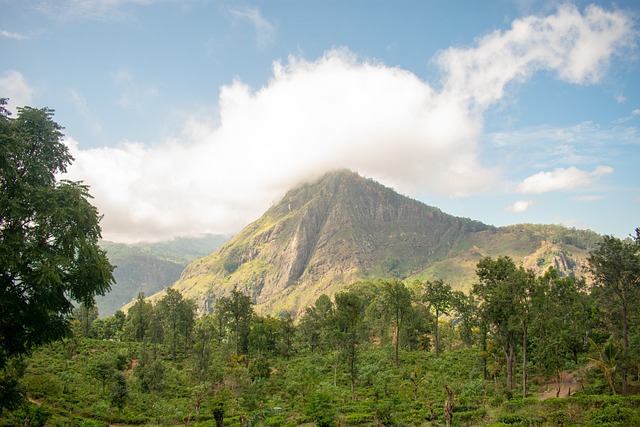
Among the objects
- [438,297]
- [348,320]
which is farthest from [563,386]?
[348,320]

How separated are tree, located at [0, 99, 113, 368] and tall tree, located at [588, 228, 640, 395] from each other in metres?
45.3

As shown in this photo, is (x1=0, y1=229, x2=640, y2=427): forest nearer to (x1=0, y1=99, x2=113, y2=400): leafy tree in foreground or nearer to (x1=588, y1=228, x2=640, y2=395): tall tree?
(x1=588, y1=228, x2=640, y2=395): tall tree

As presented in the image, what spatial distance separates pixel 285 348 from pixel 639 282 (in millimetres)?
60721

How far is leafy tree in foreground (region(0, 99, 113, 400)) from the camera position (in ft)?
44.2

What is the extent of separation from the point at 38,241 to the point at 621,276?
158 ft

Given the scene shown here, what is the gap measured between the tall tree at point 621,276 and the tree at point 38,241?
4527 cm

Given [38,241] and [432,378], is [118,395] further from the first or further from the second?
[432,378]

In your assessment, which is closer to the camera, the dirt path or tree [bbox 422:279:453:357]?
the dirt path

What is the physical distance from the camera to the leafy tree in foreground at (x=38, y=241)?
44.2 feet

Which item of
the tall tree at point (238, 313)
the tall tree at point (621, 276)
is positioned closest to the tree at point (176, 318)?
the tall tree at point (238, 313)

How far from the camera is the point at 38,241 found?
14.2m

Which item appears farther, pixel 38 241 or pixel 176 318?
pixel 176 318

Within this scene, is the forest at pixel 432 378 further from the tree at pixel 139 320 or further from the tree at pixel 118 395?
the tree at pixel 139 320

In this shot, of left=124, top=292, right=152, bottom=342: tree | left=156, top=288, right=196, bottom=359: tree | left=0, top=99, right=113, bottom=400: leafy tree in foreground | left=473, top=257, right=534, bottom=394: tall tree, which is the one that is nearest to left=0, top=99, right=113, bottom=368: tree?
left=0, top=99, right=113, bottom=400: leafy tree in foreground
